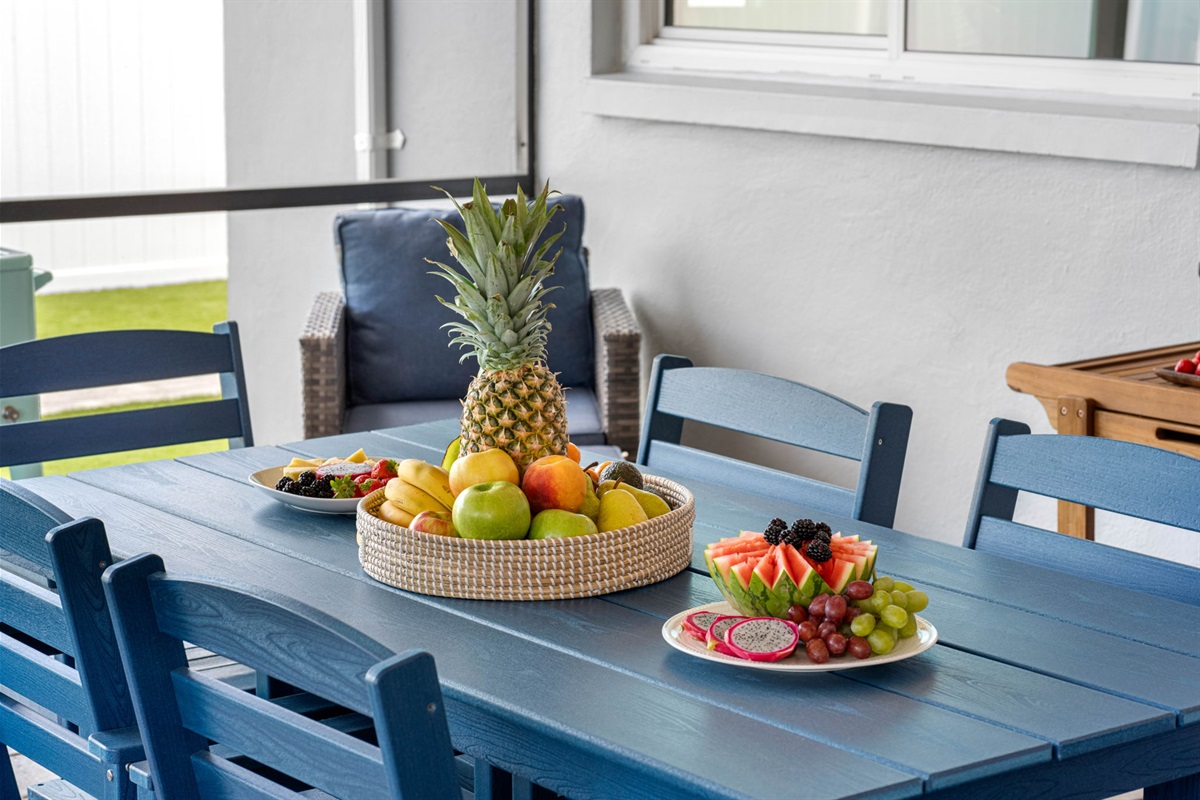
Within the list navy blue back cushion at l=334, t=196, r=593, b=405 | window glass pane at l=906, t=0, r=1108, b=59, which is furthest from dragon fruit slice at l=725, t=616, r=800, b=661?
navy blue back cushion at l=334, t=196, r=593, b=405

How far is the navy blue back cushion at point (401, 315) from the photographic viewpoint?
4012 mm

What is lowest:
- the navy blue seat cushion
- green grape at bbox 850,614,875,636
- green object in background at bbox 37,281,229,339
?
green object in background at bbox 37,281,229,339

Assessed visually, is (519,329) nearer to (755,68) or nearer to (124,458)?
(755,68)

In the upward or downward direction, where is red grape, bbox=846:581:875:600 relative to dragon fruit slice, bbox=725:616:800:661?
upward

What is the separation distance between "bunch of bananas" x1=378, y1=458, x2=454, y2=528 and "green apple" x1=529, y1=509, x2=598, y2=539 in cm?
14

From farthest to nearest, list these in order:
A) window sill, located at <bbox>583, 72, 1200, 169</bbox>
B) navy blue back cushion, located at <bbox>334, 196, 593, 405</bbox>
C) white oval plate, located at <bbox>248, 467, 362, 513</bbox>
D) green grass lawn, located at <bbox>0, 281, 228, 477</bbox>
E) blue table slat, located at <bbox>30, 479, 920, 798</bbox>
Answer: green grass lawn, located at <bbox>0, 281, 228, 477</bbox> < navy blue back cushion, located at <bbox>334, 196, 593, 405</bbox> < window sill, located at <bbox>583, 72, 1200, 169</bbox> < white oval plate, located at <bbox>248, 467, 362, 513</bbox> < blue table slat, located at <bbox>30, 479, 920, 798</bbox>

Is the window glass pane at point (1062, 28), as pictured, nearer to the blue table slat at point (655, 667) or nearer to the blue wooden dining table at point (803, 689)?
the blue wooden dining table at point (803, 689)

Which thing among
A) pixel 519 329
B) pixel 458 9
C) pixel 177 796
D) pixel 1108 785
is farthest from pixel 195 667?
pixel 458 9

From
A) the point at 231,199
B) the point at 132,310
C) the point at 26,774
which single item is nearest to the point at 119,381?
the point at 26,774

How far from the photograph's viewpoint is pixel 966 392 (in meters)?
3.63

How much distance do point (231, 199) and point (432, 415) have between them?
2.68 feet

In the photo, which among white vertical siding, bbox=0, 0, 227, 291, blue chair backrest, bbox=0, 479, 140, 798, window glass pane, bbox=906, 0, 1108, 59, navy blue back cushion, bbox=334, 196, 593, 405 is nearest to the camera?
blue chair backrest, bbox=0, 479, 140, 798

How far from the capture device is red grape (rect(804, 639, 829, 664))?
143 centimetres

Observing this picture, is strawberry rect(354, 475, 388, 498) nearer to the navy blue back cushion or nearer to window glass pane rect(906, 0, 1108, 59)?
the navy blue back cushion
